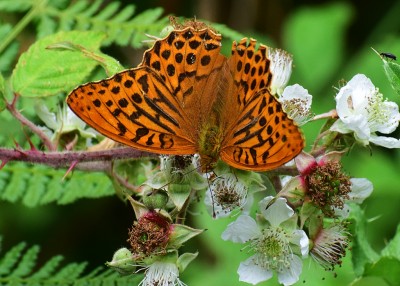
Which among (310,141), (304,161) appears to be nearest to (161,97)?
(304,161)

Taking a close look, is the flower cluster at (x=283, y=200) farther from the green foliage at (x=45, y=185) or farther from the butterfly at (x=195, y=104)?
the green foliage at (x=45, y=185)

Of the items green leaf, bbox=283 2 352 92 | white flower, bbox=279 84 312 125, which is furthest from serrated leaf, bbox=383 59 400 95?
green leaf, bbox=283 2 352 92

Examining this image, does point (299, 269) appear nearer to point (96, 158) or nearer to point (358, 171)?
point (96, 158)

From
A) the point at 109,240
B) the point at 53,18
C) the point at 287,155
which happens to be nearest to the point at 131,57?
the point at 109,240

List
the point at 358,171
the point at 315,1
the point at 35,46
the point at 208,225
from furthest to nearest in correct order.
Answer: the point at 315,1 → the point at 358,171 → the point at 208,225 → the point at 35,46

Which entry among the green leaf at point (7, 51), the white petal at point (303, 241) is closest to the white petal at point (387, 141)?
the white petal at point (303, 241)

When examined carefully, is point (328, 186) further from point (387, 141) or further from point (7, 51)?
point (7, 51)

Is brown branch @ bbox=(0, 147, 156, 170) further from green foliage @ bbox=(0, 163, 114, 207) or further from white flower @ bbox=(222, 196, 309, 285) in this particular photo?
green foliage @ bbox=(0, 163, 114, 207)
